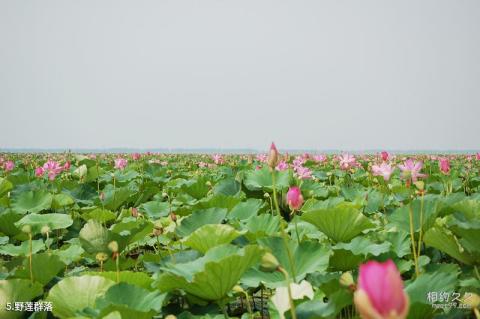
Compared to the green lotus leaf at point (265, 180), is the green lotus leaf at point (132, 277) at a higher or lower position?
lower

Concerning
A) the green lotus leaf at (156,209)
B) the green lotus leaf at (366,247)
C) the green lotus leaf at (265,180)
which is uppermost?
the green lotus leaf at (265,180)

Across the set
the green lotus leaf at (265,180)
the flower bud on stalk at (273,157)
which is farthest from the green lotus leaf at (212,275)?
the green lotus leaf at (265,180)

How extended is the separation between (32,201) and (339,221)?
219 centimetres

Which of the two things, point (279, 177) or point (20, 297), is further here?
point (279, 177)

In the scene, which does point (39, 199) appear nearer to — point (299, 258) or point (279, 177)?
point (279, 177)

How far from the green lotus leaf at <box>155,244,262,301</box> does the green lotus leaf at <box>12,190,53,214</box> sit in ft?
6.72

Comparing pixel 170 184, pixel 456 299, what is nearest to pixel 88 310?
pixel 456 299

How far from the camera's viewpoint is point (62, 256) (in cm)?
190

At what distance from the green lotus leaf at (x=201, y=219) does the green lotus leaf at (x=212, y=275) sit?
600mm

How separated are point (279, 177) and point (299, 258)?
182 cm

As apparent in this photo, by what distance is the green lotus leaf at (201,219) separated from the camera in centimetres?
194

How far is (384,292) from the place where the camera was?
1.68 ft

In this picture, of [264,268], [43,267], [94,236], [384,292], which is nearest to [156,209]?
[94,236]

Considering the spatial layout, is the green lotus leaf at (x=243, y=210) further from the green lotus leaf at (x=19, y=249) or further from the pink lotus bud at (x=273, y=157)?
the pink lotus bud at (x=273, y=157)
